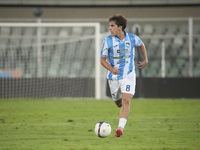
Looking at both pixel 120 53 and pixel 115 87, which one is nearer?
pixel 120 53

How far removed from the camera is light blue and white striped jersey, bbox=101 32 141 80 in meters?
6.77

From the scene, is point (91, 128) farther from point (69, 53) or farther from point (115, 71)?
point (69, 53)

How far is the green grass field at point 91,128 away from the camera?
19.3ft

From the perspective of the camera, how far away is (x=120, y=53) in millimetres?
6820

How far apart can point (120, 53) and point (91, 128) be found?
1.60m

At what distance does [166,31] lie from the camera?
1691 cm

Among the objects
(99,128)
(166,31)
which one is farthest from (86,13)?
(99,128)

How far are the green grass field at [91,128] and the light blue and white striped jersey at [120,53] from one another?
1017 mm

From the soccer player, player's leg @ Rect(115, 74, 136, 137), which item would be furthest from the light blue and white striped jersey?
player's leg @ Rect(115, 74, 136, 137)

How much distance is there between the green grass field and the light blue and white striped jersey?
102 centimetres

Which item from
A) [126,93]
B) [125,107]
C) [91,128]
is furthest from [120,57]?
[91,128]

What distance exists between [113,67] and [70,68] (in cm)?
872

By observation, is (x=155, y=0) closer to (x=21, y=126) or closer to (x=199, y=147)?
(x=21, y=126)

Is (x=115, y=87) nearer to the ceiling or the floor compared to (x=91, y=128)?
nearer to the ceiling
